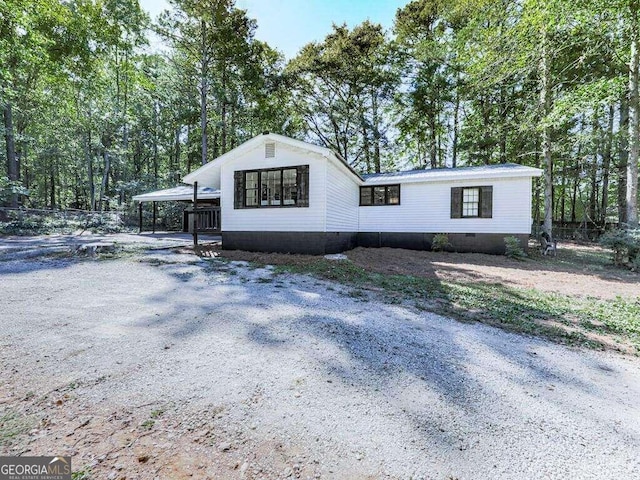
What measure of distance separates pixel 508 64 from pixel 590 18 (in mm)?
2410

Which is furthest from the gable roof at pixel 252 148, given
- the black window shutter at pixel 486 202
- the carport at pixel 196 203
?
the black window shutter at pixel 486 202

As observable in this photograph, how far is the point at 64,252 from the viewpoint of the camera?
26.3 ft

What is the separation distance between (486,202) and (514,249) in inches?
76.8

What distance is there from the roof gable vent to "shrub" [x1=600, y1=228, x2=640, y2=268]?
1060 centimetres

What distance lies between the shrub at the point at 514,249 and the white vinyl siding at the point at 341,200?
5.60 metres

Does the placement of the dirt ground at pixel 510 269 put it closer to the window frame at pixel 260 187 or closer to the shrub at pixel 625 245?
the shrub at pixel 625 245

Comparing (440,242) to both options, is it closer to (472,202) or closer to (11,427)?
(472,202)

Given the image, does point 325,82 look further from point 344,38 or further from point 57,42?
point 57,42

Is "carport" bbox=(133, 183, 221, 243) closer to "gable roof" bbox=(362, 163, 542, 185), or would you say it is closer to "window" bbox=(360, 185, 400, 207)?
"window" bbox=(360, 185, 400, 207)

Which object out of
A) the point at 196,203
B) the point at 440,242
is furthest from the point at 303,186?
the point at 440,242

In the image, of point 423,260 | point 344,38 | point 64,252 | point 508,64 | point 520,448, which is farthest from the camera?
point 344,38

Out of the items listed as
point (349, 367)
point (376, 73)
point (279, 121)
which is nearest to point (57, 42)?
point (279, 121)

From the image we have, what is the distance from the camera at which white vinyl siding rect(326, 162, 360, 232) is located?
9.20 meters

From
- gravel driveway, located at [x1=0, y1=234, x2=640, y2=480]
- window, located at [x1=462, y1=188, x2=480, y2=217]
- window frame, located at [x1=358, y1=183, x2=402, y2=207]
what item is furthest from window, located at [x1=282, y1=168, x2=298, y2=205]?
window, located at [x1=462, y1=188, x2=480, y2=217]
